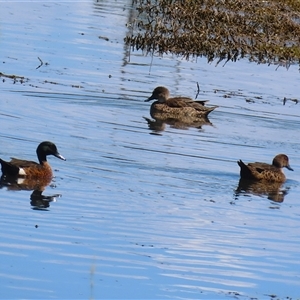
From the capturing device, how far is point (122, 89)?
19594 millimetres

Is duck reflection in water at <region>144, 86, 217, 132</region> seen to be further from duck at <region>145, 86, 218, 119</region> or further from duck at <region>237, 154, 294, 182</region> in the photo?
duck at <region>237, 154, 294, 182</region>

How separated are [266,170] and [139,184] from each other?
2.09 m

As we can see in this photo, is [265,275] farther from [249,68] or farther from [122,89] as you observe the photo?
[249,68]

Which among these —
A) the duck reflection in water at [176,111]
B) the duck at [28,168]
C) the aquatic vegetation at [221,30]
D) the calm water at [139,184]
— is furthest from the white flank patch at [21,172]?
the aquatic vegetation at [221,30]

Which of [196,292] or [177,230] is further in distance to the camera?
[177,230]

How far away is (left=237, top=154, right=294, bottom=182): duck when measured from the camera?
1398 centimetres

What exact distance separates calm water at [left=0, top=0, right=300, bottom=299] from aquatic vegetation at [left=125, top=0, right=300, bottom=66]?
78 centimetres

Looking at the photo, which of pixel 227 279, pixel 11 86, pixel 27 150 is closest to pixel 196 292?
pixel 227 279

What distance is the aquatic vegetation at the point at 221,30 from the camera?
2441cm

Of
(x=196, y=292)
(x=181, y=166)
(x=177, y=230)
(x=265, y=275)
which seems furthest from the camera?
(x=181, y=166)

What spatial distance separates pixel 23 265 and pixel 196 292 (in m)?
1.51

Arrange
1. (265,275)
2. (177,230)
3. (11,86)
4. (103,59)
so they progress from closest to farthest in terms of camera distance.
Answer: (265,275)
(177,230)
(11,86)
(103,59)

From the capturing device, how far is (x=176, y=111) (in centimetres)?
1925

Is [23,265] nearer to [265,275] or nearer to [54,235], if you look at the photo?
[54,235]
